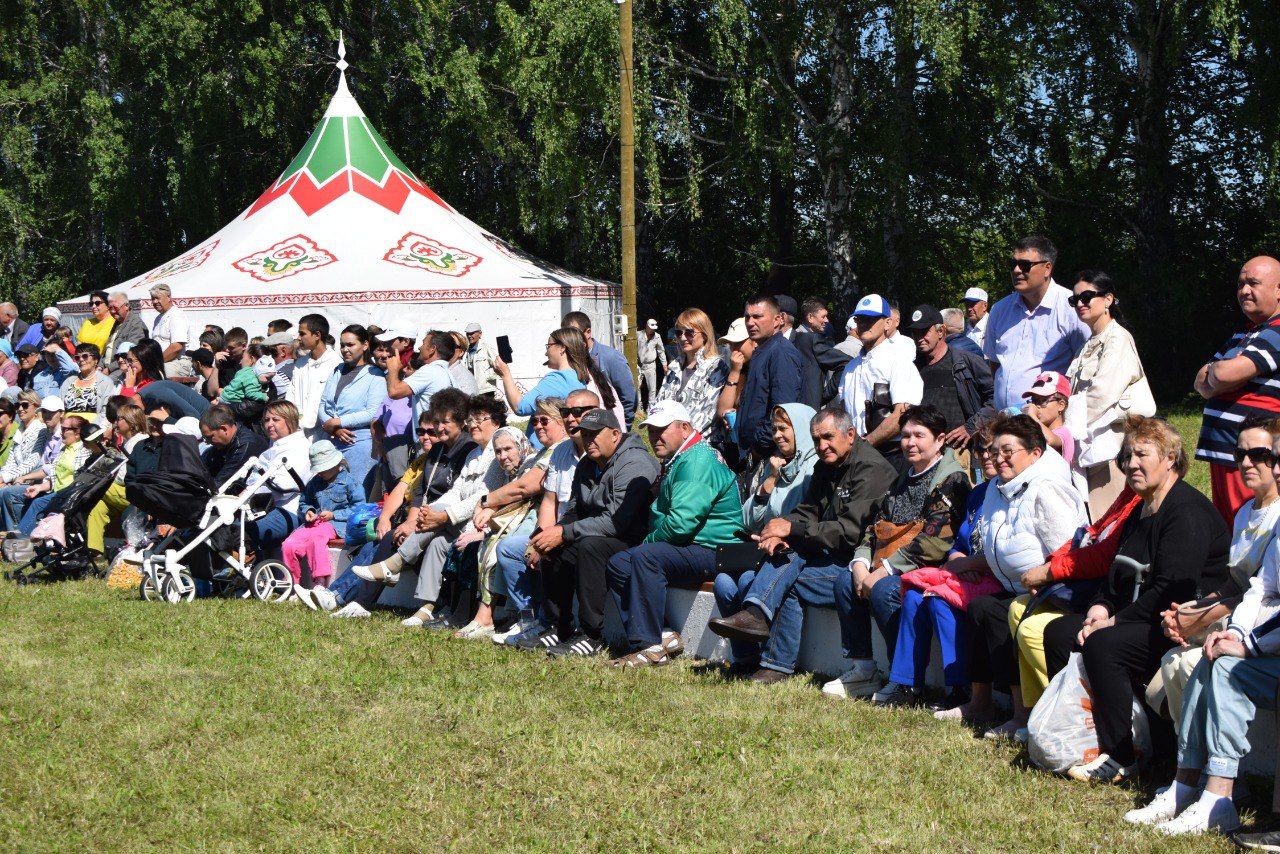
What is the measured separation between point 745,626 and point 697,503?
2.74 feet

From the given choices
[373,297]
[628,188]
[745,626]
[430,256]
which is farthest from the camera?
[430,256]

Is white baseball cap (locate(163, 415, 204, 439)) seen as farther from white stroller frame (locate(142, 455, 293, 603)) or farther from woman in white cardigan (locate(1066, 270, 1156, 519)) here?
woman in white cardigan (locate(1066, 270, 1156, 519))

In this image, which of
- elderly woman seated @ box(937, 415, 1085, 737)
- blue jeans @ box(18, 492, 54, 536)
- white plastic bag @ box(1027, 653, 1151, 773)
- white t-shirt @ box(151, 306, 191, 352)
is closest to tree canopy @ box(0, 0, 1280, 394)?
white t-shirt @ box(151, 306, 191, 352)

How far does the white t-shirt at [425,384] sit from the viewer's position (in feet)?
29.5

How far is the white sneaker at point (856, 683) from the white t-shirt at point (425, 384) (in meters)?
3.84

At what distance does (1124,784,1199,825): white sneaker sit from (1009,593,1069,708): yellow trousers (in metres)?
0.69

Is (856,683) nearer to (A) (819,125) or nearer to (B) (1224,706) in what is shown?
(B) (1224,706)

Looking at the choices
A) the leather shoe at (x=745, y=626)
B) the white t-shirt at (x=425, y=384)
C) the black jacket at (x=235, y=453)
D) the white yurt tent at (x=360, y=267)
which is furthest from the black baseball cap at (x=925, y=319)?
the white yurt tent at (x=360, y=267)

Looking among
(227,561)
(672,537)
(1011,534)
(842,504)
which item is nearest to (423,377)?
(227,561)

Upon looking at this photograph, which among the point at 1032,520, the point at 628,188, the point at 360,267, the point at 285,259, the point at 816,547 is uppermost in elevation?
the point at 628,188

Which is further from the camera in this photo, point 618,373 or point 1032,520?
point 618,373

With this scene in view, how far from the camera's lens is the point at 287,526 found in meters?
9.04

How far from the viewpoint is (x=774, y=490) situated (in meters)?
6.77

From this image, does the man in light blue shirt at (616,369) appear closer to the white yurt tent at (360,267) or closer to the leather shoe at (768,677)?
the leather shoe at (768,677)
